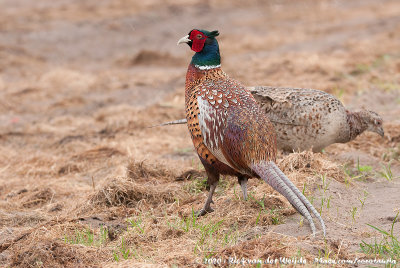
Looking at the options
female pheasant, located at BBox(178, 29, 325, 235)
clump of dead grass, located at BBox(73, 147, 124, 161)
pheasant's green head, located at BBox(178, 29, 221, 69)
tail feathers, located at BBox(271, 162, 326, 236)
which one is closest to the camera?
tail feathers, located at BBox(271, 162, 326, 236)

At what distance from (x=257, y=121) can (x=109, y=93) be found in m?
6.33

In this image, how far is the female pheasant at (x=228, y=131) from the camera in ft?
14.0

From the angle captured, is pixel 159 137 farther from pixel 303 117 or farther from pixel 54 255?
pixel 54 255

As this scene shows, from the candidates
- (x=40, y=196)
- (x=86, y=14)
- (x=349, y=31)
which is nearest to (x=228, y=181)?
(x=40, y=196)

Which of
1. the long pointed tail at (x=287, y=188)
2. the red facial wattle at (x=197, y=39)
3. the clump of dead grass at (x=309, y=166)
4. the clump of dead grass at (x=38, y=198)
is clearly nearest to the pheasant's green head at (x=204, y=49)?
the red facial wattle at (x=197, y=39)

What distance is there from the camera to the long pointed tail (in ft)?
12.9

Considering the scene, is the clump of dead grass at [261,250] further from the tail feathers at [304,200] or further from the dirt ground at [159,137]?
the tail feathers at [304,200]

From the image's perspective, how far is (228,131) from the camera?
4.34 m

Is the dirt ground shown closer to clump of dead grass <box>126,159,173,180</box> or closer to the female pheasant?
clump of dead grass <box>126,159,173,180</box>

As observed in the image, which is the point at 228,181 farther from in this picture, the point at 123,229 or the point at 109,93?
the point at 109,93

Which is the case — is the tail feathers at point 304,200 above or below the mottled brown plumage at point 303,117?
below

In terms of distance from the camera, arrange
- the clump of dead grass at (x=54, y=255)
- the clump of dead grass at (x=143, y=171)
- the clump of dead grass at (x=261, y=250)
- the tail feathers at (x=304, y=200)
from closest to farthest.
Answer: the clump of dead grass at (x=261, y=250) → the clump of dead grass at (x=54, y=255) → the tail feathers at (x=304, y=200) → the clump of dead grass at (x=143, y=171)

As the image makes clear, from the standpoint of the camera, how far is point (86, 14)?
53.0 feet

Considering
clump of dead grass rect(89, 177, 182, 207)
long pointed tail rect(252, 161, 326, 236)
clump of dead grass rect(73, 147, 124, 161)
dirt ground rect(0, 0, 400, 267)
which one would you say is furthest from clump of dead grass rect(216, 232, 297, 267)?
clump of dead grass rect(73, 147, 124, 161)
